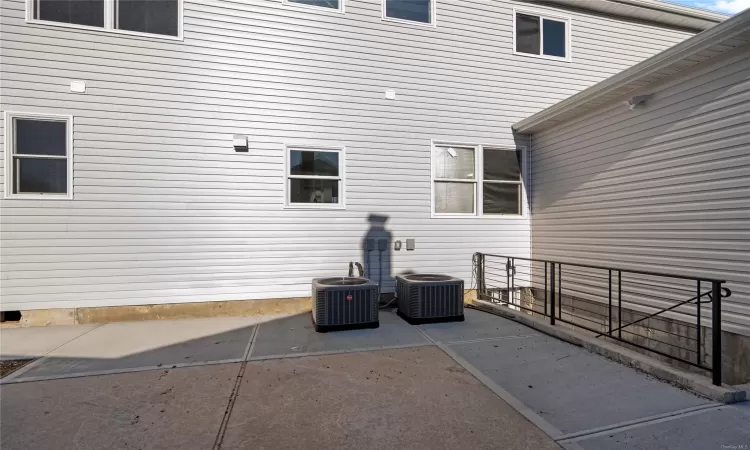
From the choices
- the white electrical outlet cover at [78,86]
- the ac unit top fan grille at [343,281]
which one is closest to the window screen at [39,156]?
the white electrical outlet cover at [78,86]

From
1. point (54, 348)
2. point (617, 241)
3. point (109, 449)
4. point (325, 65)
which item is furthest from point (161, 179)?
point (617, 241)

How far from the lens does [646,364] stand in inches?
122

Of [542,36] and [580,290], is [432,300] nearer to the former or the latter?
[580,290]

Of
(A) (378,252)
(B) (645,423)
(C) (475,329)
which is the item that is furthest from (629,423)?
(A) (378,252)

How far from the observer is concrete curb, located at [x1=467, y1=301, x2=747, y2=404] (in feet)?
8.56

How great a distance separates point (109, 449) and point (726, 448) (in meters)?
3.75

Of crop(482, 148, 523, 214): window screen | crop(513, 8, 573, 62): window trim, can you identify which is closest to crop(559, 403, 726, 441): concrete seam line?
crop(482, 148, 523, 214): window screen

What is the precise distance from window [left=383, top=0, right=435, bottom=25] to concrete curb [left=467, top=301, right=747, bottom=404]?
5275 millimetres

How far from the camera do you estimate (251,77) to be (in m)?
5.41

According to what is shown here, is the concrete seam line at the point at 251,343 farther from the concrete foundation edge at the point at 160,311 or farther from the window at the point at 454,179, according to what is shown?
the window at the point at 454,179

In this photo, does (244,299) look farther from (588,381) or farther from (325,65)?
(588,381)

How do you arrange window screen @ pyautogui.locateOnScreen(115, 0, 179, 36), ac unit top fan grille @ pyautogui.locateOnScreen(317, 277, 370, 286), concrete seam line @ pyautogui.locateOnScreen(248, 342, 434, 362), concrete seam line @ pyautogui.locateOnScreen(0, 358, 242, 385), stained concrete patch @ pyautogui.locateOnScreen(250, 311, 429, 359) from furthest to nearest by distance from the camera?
window screen @ pyautogui.locateOnScreen(115, 0, 179, 36), ac unit top fan grille @ pyautogui.locateOnScreen(317, 277, 370, 286), stained concrete patch @ pyautogui.locateOnScreen(250, 311, 429, 359), concrete seam line @ pyautogui.locateOnScreen(248, 342, 434, 362), concrete seam line @ pyautogui.locateOnScreen(0, 358, 242, 385)

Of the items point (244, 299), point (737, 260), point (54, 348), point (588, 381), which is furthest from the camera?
point (244, 299)

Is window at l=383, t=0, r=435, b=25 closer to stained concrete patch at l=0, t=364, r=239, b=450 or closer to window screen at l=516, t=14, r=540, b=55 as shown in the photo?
window screen at l=516, t=14, r=540, b=55
